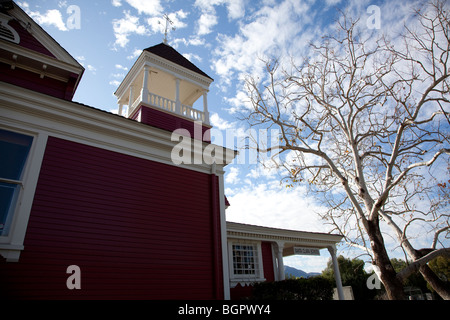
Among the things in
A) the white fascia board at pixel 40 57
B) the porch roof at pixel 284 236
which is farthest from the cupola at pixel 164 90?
the porch roof at pixel 284 236

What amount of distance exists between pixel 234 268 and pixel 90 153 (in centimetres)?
798

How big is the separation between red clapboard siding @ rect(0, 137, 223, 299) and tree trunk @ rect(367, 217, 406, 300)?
5.58 meters

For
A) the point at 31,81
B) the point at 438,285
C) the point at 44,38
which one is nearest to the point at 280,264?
the point at 438,285

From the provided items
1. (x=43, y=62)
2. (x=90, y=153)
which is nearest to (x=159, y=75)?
(x=43, y=62)

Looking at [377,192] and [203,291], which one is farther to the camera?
[377,192]

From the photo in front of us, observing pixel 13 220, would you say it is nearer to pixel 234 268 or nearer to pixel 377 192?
pixel 234 268

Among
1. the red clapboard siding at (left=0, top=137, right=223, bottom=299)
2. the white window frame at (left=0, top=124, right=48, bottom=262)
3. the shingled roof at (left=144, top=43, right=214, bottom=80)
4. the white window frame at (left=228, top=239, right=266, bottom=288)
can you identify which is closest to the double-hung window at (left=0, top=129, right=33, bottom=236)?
the white window frame at (left=0, top=124, right=48, bottom=262)

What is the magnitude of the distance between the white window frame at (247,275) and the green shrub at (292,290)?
28.3 inches

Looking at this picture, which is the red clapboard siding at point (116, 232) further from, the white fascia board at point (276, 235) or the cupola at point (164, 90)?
the white fascia board at point (276, 235)

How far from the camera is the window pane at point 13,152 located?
6301 mm

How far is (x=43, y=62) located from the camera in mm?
7297

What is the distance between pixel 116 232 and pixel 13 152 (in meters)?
3.10

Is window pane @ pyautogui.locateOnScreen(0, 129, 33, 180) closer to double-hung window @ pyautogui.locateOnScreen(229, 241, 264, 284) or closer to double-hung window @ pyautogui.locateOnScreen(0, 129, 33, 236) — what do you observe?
double-hung window @ pyautogui.locateOnScreen(0, 129, 33, 236)

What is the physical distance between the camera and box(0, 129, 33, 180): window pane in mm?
6301
